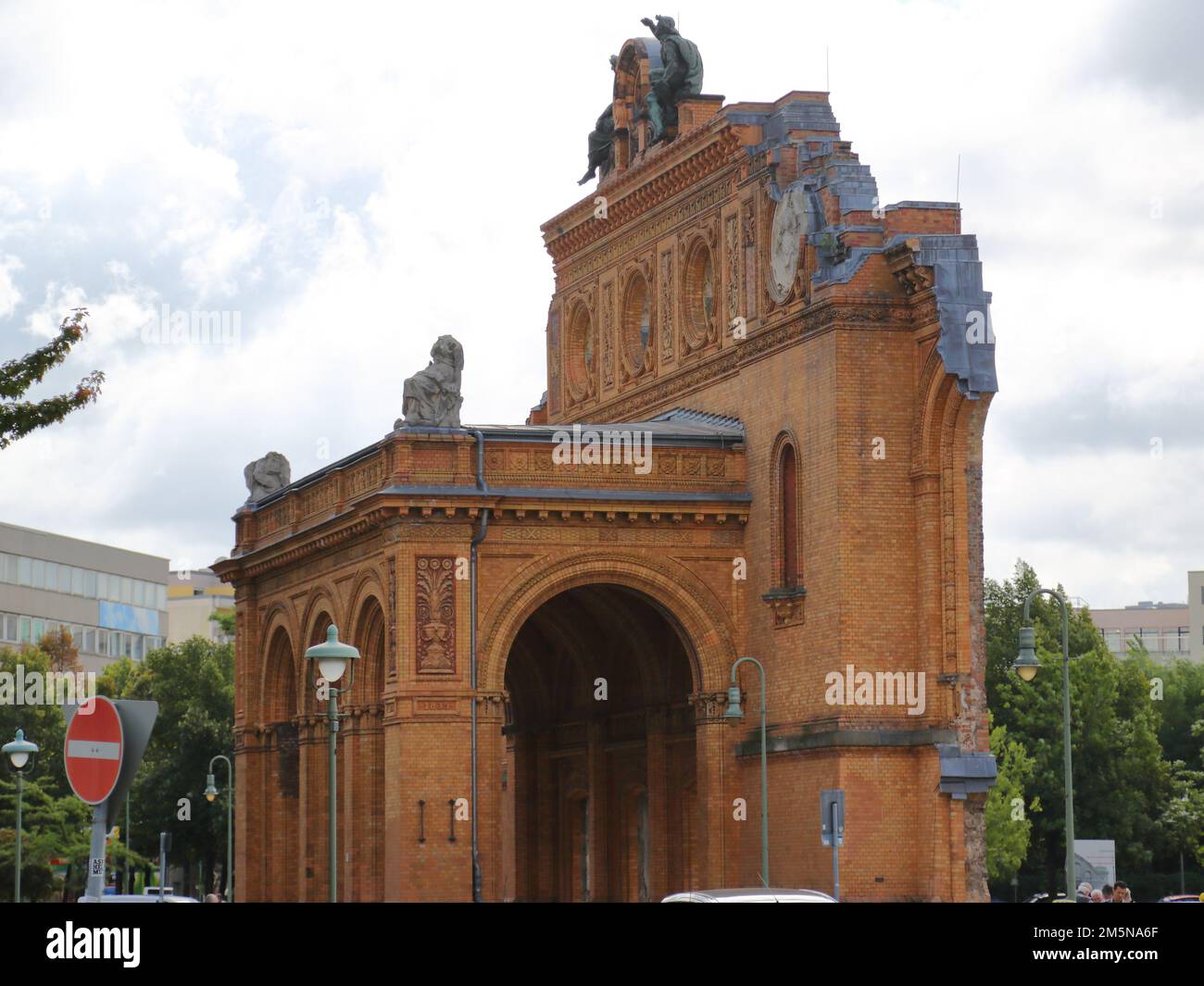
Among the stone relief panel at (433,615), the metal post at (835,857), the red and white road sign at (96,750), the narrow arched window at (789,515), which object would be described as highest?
the narrow arched window at (789,515)

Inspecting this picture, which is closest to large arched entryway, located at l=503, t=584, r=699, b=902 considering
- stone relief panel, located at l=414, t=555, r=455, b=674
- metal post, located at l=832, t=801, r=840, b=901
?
stone relief panel, located at l=414, t=555, r=455, b=674

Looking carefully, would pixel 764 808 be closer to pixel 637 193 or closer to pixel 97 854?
pixel 637 193

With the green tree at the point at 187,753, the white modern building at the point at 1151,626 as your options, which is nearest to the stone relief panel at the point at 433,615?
the green tree at the point at 187,753

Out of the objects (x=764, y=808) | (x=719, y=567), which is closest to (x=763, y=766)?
(x=764, y=808)

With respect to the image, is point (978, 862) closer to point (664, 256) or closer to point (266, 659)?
point (664, 256)

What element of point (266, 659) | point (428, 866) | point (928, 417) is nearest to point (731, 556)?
point (928, 417)

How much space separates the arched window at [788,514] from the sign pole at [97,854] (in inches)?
1156

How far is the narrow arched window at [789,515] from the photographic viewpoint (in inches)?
1720

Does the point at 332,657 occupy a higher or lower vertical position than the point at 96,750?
higher

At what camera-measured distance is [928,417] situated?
41.7 metres

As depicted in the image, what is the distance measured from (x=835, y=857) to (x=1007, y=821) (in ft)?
133

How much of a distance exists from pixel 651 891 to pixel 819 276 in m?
14.5

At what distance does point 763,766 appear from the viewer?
1578 inches

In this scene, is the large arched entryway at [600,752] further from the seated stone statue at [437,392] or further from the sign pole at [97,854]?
the sign pole at [97,854]
